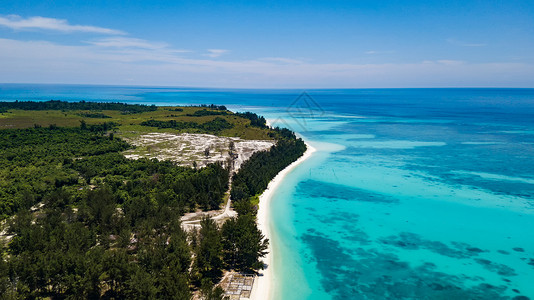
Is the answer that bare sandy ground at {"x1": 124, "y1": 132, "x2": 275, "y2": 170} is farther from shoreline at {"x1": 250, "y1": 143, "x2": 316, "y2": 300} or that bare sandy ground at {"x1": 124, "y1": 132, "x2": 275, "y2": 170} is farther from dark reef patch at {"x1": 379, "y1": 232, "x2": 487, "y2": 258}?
dark reef patch at {"x1": 379, "y1": 232, "x2": 487, "y2": 258}

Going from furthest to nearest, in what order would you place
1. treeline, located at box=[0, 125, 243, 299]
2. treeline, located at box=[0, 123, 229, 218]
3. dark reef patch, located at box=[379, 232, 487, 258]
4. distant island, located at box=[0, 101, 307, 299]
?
treeline, located at box=[0, 123, 229, 218]
dark reef patch, located at box=[379, 232, 487, 258]
distant island, located at box=[0, 101, 307, 299]
treeline, located at box=[0, 125, 243, 299]

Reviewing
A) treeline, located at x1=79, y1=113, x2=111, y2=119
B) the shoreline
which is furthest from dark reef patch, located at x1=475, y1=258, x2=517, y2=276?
treeline, located at x1=79, y1=113, x2=111, y2=119

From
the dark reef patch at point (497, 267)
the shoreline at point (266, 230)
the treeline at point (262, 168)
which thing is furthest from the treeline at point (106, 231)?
the dark reef patch at point (497, 267)

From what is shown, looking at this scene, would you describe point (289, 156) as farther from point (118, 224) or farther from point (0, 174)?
point (0, 174)

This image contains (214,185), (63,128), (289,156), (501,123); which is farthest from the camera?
(501,123)

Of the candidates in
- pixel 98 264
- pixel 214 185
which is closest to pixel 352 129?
pixel 214 185

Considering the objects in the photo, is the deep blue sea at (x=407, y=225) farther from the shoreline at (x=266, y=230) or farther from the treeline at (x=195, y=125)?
the treeline at (x=195, y=125)
